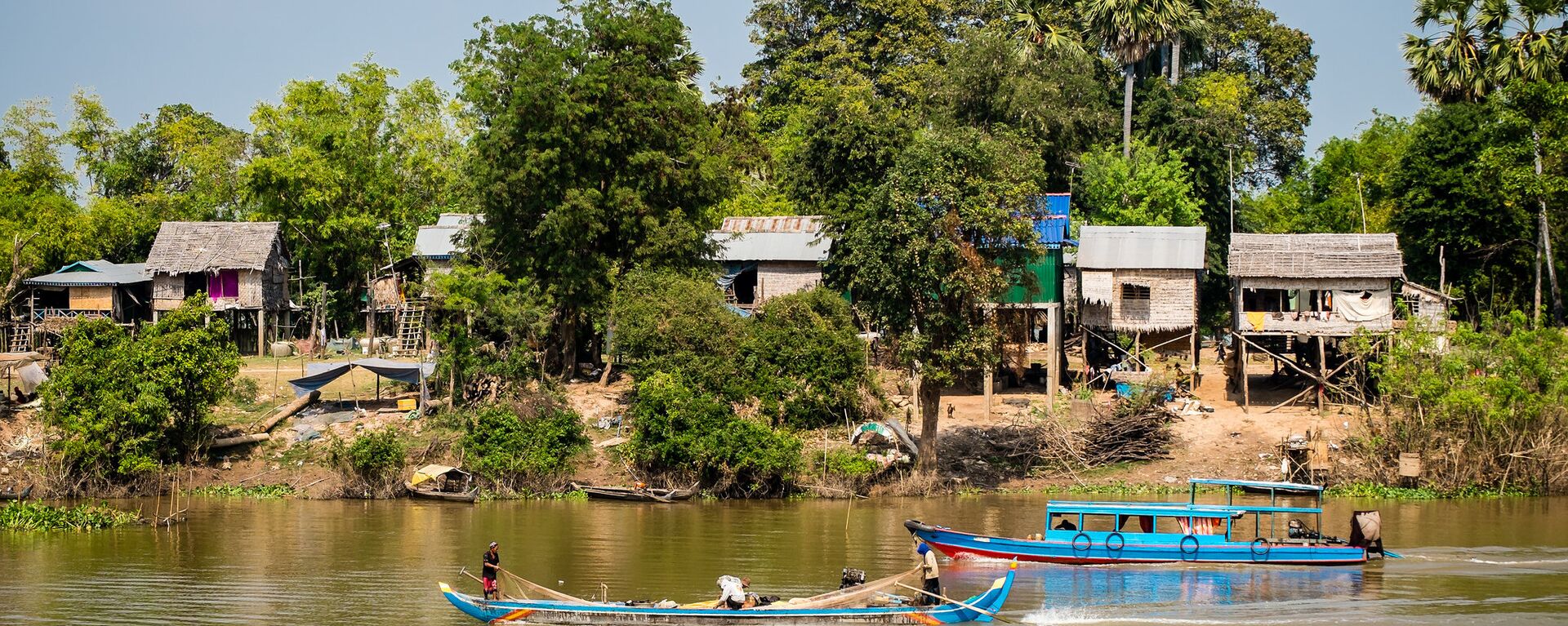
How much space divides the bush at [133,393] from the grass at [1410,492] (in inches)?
993

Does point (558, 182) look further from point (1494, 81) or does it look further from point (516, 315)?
point (1494, 81)

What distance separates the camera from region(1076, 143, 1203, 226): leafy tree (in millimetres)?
45938

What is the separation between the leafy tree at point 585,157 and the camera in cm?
3841

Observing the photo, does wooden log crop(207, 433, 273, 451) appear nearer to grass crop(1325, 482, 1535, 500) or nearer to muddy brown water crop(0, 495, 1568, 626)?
muddy brown water crop(0, 495, 1568, 626)

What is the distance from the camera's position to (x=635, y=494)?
32.5 m

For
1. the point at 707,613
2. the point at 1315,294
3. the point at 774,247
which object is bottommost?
A: the point at 707,613

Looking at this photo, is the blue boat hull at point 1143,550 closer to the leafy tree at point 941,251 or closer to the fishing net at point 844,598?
the fishing net at point 844,598

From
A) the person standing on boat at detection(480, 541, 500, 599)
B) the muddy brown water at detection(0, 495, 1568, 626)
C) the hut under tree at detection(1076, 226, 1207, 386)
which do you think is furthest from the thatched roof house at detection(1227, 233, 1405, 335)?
the person standing on boat at detection(480, 541, 500, 599)

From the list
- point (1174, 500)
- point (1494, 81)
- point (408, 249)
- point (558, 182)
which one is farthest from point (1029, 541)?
point (408, 249)

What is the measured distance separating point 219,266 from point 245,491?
1526 centimetres

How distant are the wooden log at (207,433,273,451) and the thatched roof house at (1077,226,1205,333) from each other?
70.0 ft

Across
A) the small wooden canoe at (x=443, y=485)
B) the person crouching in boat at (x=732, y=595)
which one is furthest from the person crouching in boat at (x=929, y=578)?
the small wooden canoe at (x=443, y=485)

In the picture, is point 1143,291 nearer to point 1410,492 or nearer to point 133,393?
point 1410,492

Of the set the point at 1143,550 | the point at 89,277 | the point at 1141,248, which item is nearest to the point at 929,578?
the point at 1143,550
